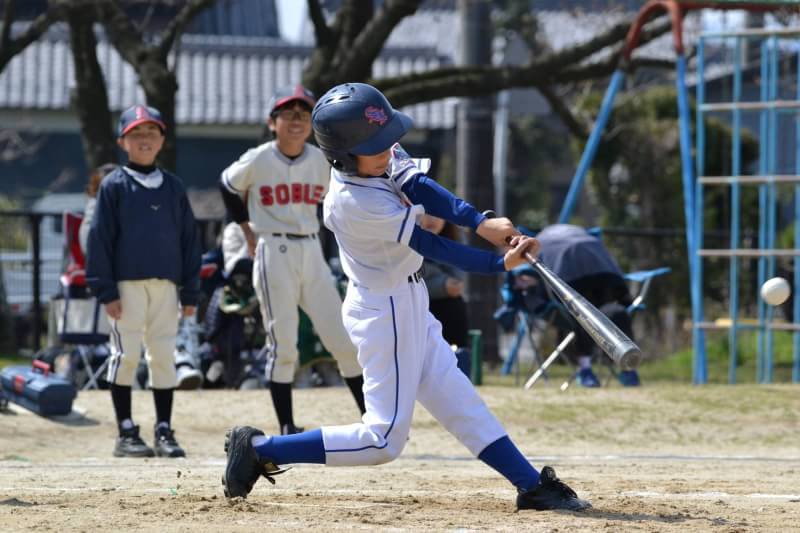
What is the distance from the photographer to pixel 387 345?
17.6 feet

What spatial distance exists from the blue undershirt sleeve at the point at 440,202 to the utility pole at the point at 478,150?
9.04 meters

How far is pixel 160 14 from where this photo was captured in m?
21.1

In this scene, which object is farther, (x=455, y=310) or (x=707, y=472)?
(x=455, y=310)

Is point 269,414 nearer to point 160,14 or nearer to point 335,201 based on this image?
point 335,201

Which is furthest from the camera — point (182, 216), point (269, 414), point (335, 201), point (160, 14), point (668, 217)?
Result: point (160, 14)

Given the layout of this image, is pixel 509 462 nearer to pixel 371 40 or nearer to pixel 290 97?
pixel 290 97

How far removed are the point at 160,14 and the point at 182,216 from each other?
1380cm

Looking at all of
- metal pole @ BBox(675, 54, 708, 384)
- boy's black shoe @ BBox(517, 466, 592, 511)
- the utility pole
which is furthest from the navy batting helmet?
the utility pole

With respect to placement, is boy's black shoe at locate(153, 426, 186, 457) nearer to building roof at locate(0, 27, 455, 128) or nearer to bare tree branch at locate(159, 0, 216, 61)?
bare tree branch at locate(159, 0, 216, 61)

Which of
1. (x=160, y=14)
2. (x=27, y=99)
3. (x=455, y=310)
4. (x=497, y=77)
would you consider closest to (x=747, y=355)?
(x=497, y=77)

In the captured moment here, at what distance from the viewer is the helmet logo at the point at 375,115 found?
5.30m

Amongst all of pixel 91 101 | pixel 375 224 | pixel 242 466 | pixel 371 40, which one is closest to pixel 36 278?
pixel 91 101

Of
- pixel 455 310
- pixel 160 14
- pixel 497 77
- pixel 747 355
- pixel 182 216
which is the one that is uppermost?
pixel 160 14

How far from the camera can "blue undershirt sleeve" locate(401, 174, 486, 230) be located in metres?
5.22
